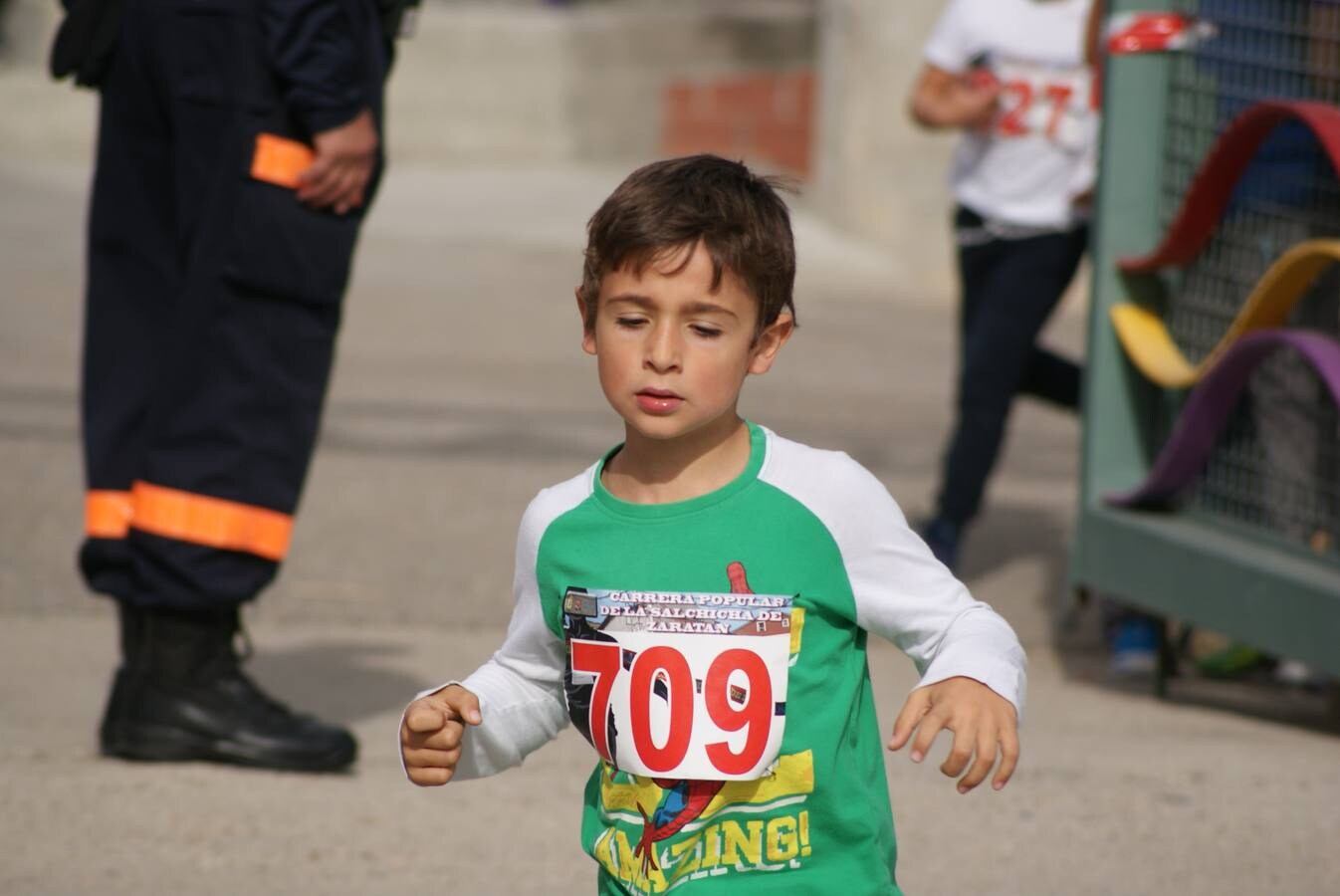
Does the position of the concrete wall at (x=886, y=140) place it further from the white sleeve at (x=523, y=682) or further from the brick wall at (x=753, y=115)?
the white sleeve at (x=523, y=682)

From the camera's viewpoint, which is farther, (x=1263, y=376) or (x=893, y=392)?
(x=893, y=392)

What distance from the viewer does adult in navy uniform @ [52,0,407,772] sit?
3.70m

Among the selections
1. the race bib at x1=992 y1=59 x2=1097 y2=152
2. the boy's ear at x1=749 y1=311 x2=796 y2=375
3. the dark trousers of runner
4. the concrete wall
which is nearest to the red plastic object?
the dark trousers of runner

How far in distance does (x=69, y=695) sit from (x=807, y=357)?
5.44 metres

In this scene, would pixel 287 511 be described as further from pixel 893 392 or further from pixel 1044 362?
pixel 893 392

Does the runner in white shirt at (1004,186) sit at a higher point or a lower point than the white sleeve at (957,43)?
lower

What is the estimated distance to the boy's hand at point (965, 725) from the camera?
2090 mm

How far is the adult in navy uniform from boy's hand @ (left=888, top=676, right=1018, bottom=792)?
1.90 metres

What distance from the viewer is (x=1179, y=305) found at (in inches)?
189

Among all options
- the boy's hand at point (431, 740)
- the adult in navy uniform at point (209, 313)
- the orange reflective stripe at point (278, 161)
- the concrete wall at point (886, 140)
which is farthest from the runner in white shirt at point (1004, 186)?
the concrete wall at point (886, 140)

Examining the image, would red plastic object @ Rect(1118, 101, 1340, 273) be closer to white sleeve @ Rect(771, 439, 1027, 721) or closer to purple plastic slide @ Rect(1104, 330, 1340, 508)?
purple plastic slide @ Rect(1104, 330, 1340, 508)

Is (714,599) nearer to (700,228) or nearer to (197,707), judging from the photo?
(700,228)

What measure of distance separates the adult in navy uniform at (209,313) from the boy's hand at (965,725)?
1.90m

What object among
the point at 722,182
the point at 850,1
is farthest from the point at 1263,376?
the point at 850,1
